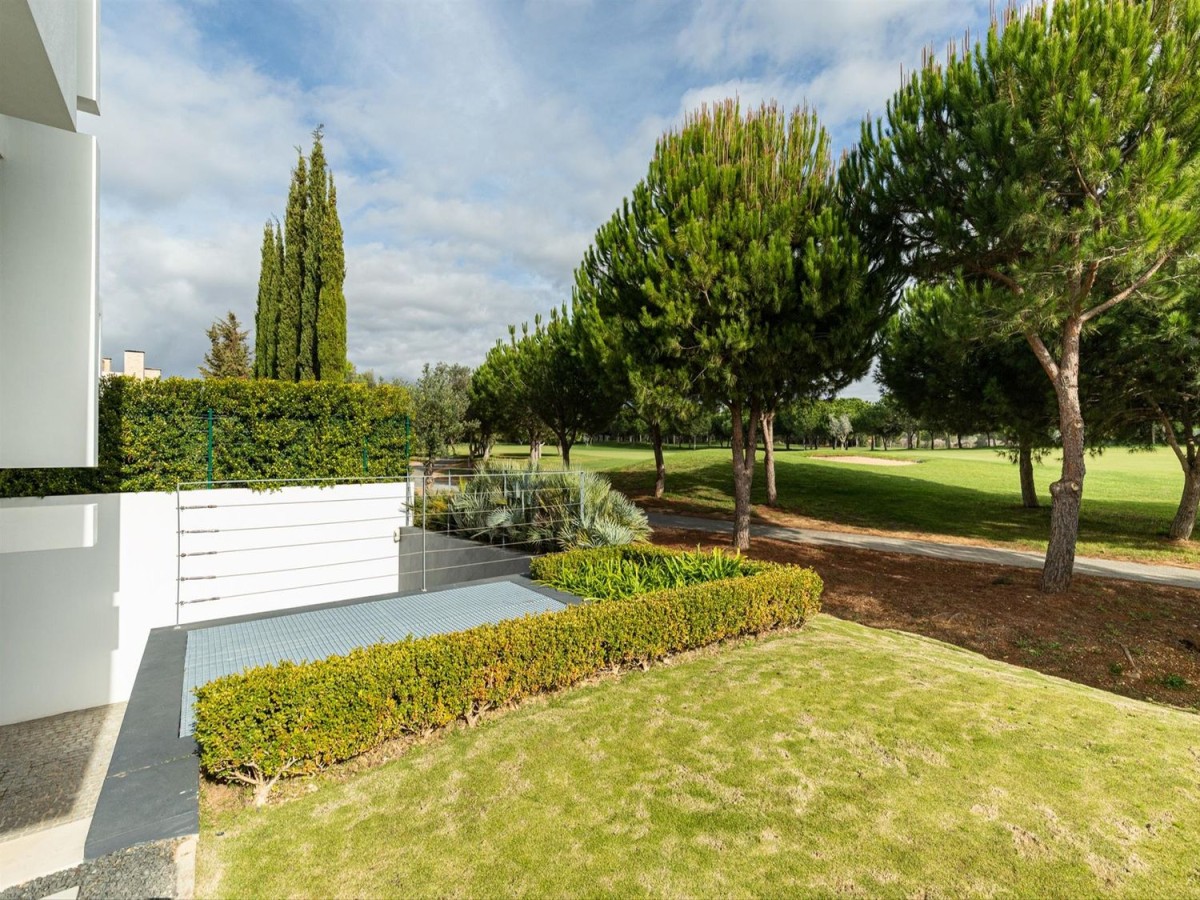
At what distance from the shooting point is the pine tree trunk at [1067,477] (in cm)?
931

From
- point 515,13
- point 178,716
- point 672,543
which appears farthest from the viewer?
point 672,543

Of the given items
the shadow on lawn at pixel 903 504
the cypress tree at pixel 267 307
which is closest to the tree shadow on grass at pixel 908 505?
the shadow on lawn at pixel 903 504

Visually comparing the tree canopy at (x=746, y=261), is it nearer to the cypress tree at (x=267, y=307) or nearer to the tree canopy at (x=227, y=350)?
the cypress tree at (x=267, y=307)

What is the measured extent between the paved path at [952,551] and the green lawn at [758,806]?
8.55 metres

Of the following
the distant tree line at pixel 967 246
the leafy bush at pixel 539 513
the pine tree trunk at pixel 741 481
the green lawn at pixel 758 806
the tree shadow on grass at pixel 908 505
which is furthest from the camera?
the tree shadow on grass at pixel 908 505

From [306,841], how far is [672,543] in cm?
1165

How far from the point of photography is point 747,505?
1300cm

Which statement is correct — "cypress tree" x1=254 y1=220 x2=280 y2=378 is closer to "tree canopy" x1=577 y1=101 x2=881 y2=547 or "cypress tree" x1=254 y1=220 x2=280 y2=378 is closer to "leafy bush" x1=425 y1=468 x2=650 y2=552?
"leafy bush" x1=425 y1=468 x2=650 y2=552

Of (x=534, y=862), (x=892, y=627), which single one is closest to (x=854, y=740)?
(x=534, y=862)

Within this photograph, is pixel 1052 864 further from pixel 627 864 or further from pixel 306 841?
pixel 306 841

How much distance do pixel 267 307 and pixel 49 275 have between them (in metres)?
11.6

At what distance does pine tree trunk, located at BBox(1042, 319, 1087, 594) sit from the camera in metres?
9.31

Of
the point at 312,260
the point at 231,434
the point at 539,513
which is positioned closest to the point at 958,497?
the point at 539,513

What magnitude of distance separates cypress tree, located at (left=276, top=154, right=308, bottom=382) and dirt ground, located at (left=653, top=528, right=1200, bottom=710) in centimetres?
1248
